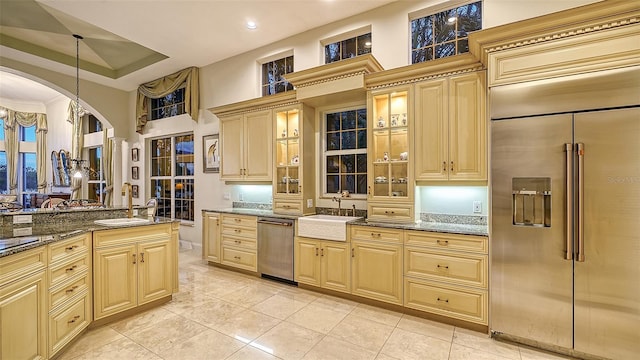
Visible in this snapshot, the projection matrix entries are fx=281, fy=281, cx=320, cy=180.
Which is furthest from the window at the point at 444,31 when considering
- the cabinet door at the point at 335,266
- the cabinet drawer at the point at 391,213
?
the cabinet door at the point at 335,266

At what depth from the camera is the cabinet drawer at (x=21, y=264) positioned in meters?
1.66

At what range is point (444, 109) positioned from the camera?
293cm

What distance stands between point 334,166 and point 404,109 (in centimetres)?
130

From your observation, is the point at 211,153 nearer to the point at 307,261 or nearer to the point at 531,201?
the point at 307,261

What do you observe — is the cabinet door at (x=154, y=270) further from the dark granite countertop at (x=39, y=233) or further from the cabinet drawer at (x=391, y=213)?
the cabinet drawer at (x=391, y=213)

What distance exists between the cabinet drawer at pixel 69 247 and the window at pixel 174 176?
3393 mm

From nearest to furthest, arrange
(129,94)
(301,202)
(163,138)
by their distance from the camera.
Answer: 1. (301,202)
2. (163,138)
3. (129,94)

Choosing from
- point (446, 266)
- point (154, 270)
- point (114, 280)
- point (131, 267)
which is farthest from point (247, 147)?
point (446, 266)

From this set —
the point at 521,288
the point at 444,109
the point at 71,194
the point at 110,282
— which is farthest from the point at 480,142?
the point at 71,194

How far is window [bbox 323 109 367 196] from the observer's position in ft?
12.6

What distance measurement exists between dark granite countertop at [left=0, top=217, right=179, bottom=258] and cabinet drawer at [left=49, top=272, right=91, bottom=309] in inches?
14.9

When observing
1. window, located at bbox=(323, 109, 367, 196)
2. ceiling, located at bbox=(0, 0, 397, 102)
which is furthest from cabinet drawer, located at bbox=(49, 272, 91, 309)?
ceiling, located at bbox=(0, 0, 397, 102)

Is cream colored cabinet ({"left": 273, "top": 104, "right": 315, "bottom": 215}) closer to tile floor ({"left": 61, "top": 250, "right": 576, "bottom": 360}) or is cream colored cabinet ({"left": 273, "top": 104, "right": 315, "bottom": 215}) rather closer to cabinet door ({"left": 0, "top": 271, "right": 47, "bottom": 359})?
tile floor ({"left": 61, "top": 250, "right": 576, "bottom": 360})

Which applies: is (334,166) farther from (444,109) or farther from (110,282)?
(110,282)
